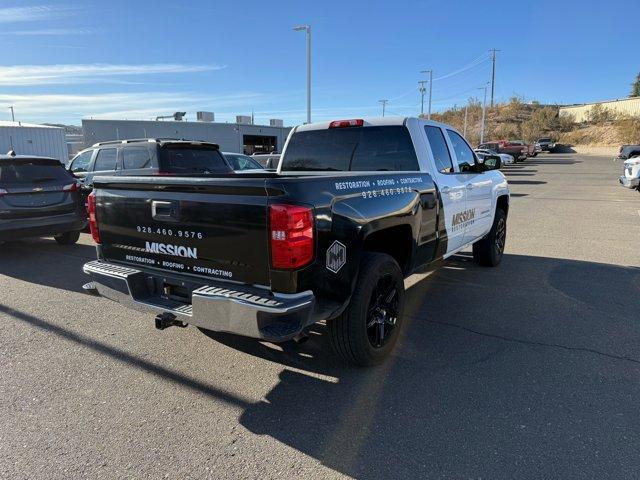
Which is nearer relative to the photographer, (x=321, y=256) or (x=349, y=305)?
(x=321, y=256)

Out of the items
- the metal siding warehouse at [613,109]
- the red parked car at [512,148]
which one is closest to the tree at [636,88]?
the metal siding warehouse at [613,109]

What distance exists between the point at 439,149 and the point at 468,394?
272cm

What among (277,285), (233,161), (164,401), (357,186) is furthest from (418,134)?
(233,161)

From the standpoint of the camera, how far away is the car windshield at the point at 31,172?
24.6ft

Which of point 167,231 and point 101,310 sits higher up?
point 167,231

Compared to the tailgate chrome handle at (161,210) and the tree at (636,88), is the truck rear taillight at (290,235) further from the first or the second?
the tree at (636,88)

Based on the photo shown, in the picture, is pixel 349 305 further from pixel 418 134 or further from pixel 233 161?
pixel 233 161

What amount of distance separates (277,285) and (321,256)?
341 mm

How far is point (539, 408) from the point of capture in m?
3.11

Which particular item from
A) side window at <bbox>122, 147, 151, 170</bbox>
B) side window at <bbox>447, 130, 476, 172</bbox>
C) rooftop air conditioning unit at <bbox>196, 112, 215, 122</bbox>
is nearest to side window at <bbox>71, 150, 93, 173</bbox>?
side window at <bbox>122, 147, 151, 170</bbox>

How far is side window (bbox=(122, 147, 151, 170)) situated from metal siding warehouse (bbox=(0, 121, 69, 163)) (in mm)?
24643

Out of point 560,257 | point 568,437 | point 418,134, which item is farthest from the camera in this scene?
point 560,257

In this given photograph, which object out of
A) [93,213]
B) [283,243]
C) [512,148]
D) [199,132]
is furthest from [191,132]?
[283,243]

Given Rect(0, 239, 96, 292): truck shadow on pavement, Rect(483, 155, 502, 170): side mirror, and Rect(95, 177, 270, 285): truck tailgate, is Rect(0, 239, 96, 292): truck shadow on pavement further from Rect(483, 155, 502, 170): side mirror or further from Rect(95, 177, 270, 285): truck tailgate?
Rect(483, 155, 502, 170): side mirror
